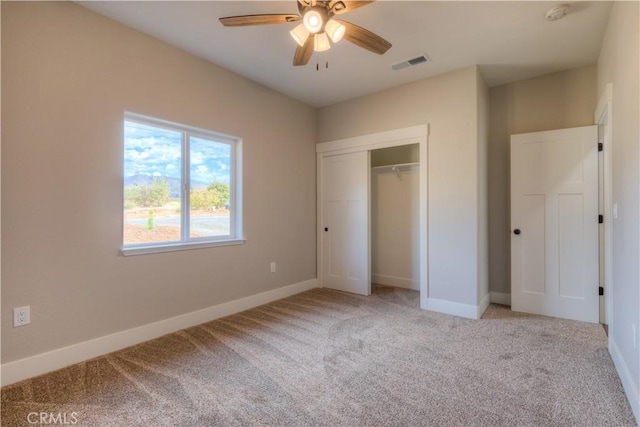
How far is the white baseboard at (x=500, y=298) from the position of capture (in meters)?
3.63

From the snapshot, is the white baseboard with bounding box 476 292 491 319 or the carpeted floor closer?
the carpeted floor

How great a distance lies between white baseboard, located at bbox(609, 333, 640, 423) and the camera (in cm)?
166

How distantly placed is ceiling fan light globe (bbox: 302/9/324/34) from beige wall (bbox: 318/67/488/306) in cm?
197

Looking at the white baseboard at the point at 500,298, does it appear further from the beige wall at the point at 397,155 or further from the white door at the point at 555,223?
the beige wall at the point at 397,155

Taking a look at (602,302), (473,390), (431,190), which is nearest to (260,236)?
(431,190)

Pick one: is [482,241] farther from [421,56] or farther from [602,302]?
[421,56]

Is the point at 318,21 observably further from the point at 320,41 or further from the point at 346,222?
the point at 346,222

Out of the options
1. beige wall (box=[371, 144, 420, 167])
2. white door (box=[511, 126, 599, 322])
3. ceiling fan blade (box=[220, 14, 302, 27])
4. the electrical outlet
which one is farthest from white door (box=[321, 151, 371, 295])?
the electrical outlet

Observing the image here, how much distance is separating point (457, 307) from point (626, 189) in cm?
186

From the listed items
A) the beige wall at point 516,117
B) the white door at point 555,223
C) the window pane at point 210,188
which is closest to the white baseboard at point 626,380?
the white door at point 555,223

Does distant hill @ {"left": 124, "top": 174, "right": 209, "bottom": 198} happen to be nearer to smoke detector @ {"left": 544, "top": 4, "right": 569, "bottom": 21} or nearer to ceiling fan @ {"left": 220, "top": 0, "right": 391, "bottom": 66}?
ceiling fan @ {"left": 220, "top": 0, "right": 391, "bottom": 66}

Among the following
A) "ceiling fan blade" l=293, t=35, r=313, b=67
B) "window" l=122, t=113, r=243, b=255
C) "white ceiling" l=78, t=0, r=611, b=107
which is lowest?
"window" l=122, t=113, r=243, b=255

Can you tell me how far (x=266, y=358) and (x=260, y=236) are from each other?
5.39 ft

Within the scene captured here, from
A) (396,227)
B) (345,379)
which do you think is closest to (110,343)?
(345,379)
